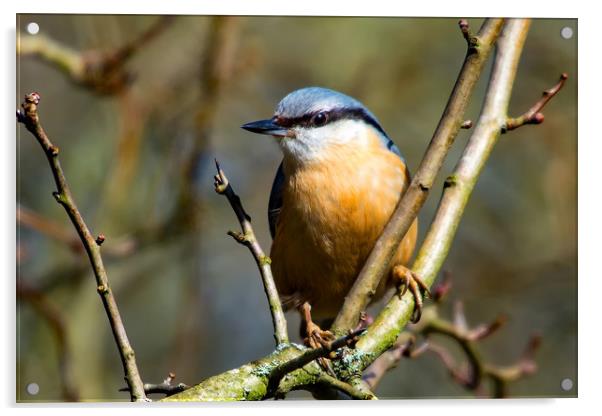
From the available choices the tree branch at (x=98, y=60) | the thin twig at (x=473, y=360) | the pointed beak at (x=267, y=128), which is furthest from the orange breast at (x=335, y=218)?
the tree branch at (x=98, y=60)

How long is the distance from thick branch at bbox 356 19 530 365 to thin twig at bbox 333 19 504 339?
10cm

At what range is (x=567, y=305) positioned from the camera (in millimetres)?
2678

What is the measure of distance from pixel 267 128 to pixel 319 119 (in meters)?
0.17

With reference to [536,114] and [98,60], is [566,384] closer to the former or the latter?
[536,114]

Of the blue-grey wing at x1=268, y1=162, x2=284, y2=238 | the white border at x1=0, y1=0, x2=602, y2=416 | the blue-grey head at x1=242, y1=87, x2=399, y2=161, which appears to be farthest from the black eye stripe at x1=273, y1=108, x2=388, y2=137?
the white border at x1=0, y1=0, x2=602, y2=416

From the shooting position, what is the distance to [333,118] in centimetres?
238

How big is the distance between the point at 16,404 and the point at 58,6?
4.05 feet

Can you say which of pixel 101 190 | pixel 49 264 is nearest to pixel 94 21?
pixel 101 190

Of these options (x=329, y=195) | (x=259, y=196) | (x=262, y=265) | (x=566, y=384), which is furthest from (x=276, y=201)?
(x=566, y=384)

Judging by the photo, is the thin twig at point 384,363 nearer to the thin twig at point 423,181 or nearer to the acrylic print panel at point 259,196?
the acrylic print panel at point 259,196

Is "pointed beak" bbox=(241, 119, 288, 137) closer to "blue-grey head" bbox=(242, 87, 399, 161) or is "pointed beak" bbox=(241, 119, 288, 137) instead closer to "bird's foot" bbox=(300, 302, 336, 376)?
"blue-grey head" bbox=(242, 87, 399, 161)

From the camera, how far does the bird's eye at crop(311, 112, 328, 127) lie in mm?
2355

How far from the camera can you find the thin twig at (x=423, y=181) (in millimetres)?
1957

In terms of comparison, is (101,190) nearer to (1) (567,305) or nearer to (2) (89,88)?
(2) (89,88)
